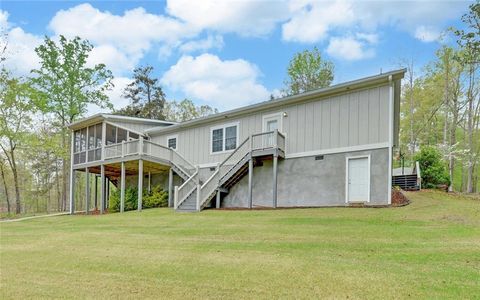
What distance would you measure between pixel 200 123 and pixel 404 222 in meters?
12.0

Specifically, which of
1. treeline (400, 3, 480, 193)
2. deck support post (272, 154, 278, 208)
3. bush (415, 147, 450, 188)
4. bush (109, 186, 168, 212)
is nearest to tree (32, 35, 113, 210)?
bush (109, 186, 168, 212)

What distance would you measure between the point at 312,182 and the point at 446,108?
1897 centimetres

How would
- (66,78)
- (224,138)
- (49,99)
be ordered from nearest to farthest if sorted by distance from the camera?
(224,138) → (49,99) → (66,78)

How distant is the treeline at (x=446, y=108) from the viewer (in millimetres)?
27125

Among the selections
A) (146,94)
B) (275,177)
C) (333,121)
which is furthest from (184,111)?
(333,121)

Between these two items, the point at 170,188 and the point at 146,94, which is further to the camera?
the point at 146,94

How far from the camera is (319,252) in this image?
6805 millimetres

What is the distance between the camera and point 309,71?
33.8 meters

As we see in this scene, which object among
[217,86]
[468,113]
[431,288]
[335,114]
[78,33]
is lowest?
[431,288]

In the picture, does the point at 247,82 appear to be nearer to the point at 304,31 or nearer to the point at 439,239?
the point at 304,31

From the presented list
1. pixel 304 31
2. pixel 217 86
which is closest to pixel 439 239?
pixel 304 31

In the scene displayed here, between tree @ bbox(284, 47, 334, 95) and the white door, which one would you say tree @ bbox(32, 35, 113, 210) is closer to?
tree @ bbox(284, 47, 334, 95)

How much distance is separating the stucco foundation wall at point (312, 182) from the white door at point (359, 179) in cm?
19

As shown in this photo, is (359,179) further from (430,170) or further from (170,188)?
(170,188)
